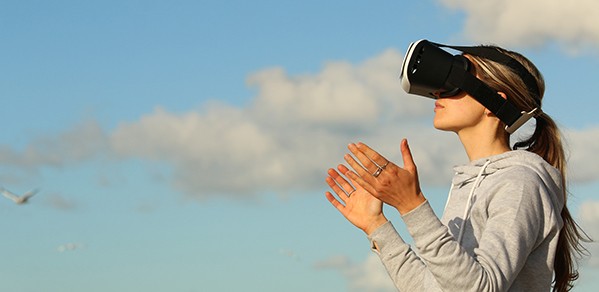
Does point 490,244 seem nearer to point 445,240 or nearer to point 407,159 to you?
point 445,240

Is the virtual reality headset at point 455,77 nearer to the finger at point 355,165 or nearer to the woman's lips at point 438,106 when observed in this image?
the woman's lips at point 438,106

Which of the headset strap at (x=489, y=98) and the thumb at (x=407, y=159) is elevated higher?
the headset strap at (x=489, y=98)

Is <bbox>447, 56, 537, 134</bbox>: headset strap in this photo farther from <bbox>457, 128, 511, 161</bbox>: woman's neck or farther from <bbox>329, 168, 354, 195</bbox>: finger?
<bbox>329, 168, 354, 195</bbox>: finger

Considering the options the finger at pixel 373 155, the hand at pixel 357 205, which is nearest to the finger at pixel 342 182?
the hand at pixel 357 205

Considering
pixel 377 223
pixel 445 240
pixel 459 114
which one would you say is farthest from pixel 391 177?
pixel 459 114

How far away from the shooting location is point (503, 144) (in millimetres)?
6297

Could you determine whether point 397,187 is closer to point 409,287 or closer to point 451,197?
point 409,287

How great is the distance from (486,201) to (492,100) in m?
0.64

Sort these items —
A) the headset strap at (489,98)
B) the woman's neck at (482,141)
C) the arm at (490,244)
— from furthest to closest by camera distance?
the woman's neck at (482,141), the headset strap at (489,98), the arm at (490,244)

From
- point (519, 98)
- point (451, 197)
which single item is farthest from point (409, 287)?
point (519, 98)

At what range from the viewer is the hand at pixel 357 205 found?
5.73m

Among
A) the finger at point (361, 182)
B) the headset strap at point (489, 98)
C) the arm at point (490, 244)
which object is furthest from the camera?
the headset strap at point (489, 98)

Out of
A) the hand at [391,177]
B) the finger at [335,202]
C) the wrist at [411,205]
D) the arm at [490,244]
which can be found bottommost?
the arm at [490,244]

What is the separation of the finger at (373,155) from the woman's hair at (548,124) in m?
1.33
